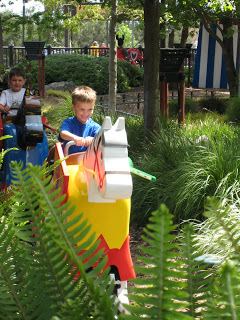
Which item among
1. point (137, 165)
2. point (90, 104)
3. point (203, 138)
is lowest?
point (137, 165)

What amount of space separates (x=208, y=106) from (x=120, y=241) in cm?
1134

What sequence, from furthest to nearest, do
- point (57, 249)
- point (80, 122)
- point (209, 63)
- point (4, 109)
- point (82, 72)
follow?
point (209, 63)
point (82, 72)
point (4, 109)
point (80, 122)
point (57, 249)

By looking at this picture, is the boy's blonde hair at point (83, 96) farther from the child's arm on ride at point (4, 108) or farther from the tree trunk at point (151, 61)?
the tree trunk at point (151, 61)

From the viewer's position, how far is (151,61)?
7598 mm

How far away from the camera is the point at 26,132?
Result: 15.0 feet

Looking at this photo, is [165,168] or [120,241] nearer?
[120,241]

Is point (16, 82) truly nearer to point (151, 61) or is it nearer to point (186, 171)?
point (186, 171)

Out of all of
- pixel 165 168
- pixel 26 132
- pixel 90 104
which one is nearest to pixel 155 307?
pixel 90 104

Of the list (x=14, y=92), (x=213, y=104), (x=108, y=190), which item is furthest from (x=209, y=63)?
(x=108, y=190)

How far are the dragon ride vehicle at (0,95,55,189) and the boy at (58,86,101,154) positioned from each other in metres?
0.31

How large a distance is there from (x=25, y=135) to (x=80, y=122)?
22.4 inches

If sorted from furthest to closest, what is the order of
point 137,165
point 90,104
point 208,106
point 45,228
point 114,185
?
point 208,106 → point 137,165 → point 90,104 → point 114,185 → point 45,228

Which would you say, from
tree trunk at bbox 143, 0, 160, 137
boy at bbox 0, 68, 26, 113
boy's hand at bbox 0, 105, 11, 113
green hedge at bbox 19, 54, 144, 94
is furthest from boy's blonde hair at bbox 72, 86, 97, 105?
green hedge at bbox 19, 54, 144, 94

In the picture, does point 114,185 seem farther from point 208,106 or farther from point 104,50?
point 104,50
